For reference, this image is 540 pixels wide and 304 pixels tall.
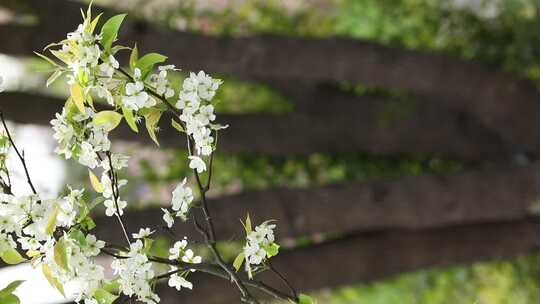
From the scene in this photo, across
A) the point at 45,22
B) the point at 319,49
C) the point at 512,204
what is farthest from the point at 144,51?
the point at 512,204

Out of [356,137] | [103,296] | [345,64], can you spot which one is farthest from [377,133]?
[103,296]

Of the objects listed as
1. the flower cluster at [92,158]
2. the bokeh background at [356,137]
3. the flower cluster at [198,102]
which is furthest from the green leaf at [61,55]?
the bokeh background at [356,137]

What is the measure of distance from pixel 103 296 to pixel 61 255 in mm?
77

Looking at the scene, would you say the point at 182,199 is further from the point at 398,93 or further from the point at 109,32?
the point at 398,93

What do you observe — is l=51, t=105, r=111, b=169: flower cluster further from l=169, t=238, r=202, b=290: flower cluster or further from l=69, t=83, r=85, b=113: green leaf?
l=169, t=238, r=202, b=290: flower cluster

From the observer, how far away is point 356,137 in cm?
313

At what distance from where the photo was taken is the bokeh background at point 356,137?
8.25 feet

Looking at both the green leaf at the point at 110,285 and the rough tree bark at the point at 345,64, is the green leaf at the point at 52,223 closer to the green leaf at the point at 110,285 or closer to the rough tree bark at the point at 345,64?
the green leaf at the point at 110,285

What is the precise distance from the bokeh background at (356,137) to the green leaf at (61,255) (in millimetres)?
1101

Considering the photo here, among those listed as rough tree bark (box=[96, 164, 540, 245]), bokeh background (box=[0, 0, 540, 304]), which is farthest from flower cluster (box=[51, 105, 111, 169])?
rough tree bark (box=[96, 164, 540, 245])

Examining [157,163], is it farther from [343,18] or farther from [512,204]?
[512,204]

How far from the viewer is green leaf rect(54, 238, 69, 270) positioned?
0.95 meters

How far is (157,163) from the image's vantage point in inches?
134

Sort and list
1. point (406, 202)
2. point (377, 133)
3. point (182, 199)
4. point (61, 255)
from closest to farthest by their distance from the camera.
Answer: point (61, 255), point (182, 199), point (406, 202), point (377, 133)
